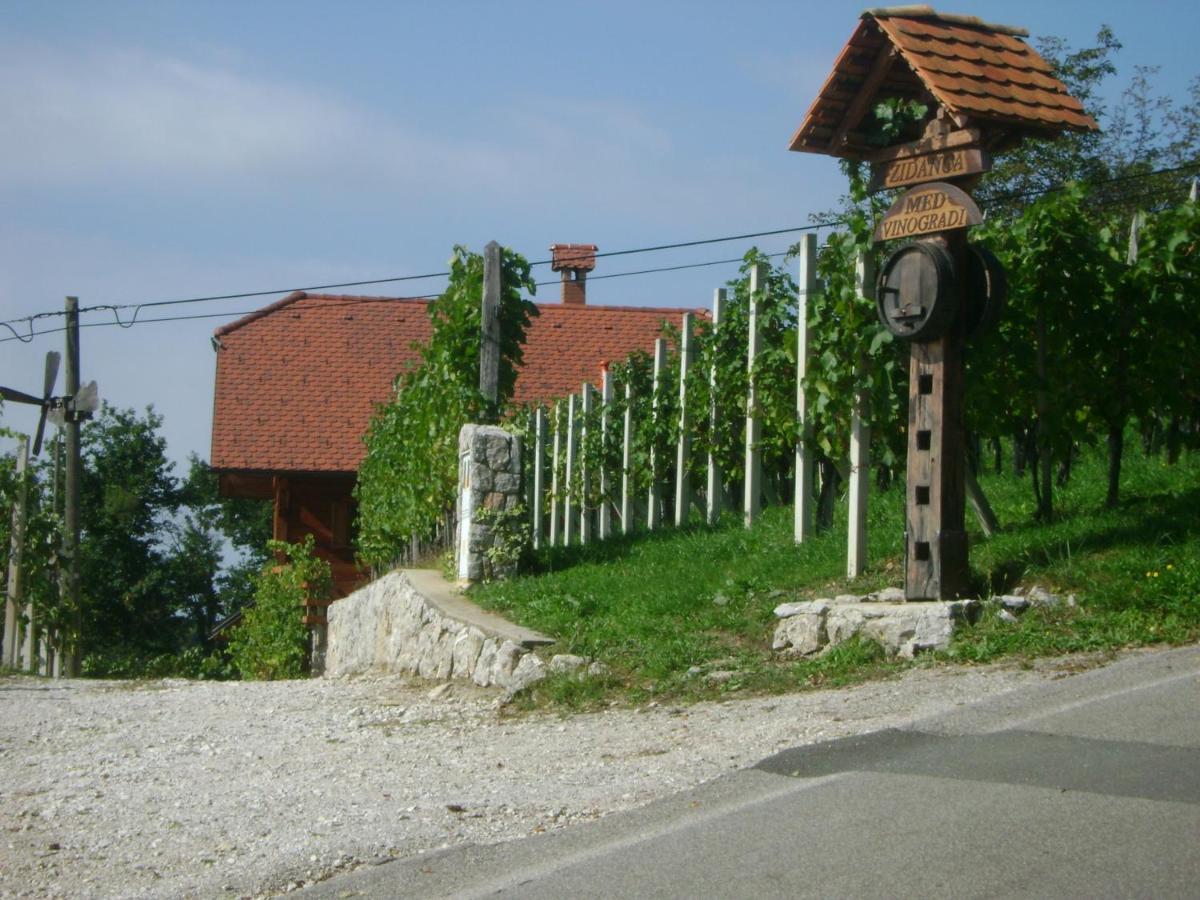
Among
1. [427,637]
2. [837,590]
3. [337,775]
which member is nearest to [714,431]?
[427,637]

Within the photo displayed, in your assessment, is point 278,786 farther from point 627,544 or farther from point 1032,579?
point 627,544

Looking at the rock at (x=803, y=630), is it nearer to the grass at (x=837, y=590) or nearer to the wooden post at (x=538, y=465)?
the grass at (x=837, y=590)

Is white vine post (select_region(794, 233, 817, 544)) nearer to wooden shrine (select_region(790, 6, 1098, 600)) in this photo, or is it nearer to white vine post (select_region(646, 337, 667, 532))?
wooden shrine (select_region(790, 6, 1098, 600))

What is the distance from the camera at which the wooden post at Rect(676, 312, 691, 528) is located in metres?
12.7

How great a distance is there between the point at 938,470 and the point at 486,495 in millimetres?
5303

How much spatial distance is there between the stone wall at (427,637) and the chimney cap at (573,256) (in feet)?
45.5

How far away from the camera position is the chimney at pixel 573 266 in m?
28.8

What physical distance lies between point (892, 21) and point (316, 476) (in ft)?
59.4

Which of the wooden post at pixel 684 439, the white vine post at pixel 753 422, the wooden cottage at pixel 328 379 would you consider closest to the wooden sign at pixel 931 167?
the white vine post at pixel 753 422

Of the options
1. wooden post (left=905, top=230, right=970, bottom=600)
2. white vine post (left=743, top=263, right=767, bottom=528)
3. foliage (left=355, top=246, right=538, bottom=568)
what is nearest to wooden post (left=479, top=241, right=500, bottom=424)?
foliage (left=355, top=246, right=538, bottom=568)

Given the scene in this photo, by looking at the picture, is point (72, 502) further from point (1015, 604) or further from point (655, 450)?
point (1015, 604)

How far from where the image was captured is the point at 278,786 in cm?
618

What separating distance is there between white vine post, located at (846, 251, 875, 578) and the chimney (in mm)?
18979

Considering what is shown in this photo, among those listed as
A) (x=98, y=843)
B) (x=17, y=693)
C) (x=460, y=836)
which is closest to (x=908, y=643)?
(x=460, y=836)
